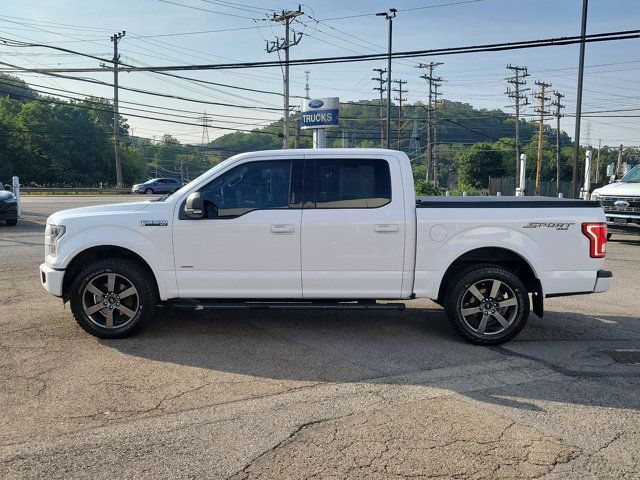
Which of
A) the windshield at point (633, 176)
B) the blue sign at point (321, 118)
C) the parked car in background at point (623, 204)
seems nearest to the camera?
the parked car in background at point (623, 204)

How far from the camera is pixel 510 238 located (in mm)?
5578

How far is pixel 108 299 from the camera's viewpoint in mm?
5707

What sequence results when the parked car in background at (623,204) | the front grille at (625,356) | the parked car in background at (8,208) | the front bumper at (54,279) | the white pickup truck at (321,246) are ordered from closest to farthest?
1. the front grille at (625,356)
2. the white pickup truck at (321,246)
3. the front bumper at (54,279)
4. the parked car in background at (623,204)
5. the parked car in background at (8,208)

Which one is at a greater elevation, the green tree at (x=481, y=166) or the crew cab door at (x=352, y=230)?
the green tree at (x=481, y=166)

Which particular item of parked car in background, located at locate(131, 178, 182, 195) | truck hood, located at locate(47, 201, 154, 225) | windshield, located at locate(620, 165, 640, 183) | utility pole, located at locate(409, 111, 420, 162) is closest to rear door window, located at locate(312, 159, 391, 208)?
truck hood, located at locate(47, 201, 154, 225)

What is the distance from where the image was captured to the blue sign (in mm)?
25594

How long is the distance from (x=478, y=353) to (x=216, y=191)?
307 cm

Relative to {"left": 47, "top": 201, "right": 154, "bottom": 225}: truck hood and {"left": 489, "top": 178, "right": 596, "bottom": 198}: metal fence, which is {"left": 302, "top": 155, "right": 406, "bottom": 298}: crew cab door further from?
{"left": 489, "top": 178, "right": 596, "bottom": 198}: metal fence

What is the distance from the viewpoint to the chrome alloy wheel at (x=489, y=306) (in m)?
5.66

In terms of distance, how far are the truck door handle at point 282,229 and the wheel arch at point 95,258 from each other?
4.29 feet

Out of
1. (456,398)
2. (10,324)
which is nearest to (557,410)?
(456,398)

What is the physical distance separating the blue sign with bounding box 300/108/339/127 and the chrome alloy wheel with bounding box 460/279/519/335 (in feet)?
67.9

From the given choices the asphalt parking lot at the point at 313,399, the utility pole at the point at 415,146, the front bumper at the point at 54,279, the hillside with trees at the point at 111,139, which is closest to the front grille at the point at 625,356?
the asphalt parking lot at the point at 313,399

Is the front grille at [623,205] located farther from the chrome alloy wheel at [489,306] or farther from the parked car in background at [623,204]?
the chrome alloy wheel at [489,306]
